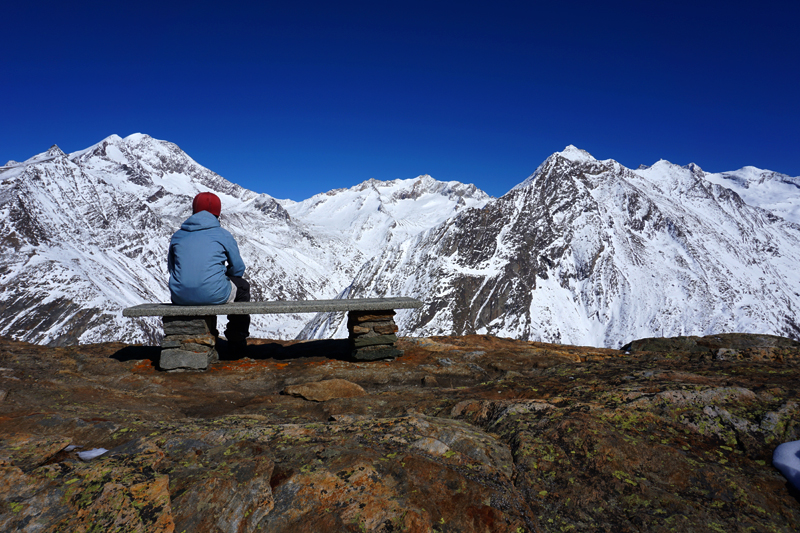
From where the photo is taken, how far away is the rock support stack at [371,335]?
8.83 meters

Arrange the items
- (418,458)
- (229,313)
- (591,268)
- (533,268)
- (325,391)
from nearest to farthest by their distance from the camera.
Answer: (418,458) → (325,391) → (229,313) → (591,268) → (533,268)

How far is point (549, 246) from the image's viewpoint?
152 m

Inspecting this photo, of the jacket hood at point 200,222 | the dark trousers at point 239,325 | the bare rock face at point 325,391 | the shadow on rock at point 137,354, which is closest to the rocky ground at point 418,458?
the bare rock face at point 325,391

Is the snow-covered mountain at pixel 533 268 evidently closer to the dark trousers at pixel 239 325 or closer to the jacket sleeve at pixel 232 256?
the dark trousers at pixel 239 325

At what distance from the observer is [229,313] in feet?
26.6

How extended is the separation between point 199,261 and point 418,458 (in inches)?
241

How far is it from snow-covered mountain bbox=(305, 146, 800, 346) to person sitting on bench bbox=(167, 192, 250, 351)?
112362 mm

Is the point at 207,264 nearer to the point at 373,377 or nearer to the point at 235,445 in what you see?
the point at 373,377

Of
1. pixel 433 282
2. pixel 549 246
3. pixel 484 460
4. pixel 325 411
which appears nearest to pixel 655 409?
pixel 484 460

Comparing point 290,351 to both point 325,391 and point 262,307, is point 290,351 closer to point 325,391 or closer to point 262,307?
point 262,307

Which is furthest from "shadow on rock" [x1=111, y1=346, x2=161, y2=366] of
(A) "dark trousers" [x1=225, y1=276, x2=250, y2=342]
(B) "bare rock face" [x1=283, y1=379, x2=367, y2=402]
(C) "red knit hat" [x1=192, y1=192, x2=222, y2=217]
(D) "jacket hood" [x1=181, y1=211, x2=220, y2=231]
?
(B) "bare rock face" [x1=283, y1=379, x2=367, y2=402]

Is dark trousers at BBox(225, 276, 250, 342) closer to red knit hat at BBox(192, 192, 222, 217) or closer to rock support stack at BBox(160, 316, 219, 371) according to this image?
rock support stack at BBox(160, 316, 219, 371)

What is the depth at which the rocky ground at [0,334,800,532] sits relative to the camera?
281cm

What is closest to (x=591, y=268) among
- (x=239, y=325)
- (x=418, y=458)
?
(x=239, y=325)
